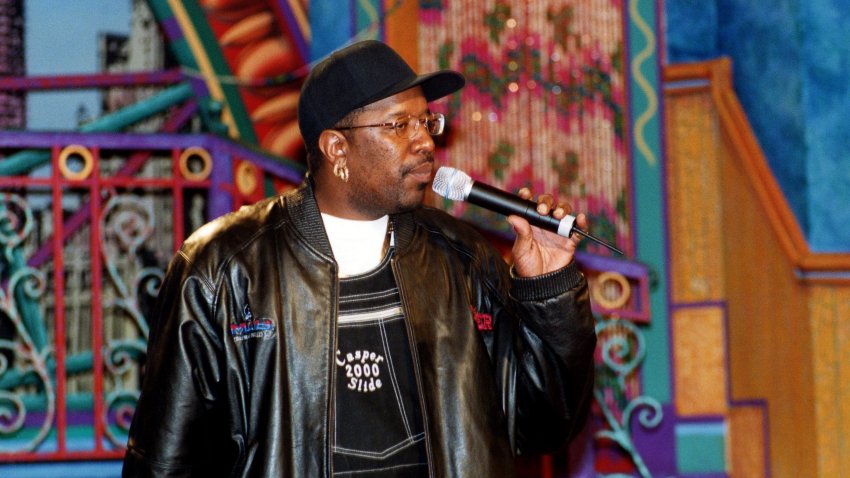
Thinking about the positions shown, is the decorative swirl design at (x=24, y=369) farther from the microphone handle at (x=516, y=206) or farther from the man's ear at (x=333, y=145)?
the microphone handle at (x=516, y=206)

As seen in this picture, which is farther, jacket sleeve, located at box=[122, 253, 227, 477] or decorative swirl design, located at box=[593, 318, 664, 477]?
decorative swirl design, located at box=[593, 318, 664, 477]

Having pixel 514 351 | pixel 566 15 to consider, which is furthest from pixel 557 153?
pixel 514 351

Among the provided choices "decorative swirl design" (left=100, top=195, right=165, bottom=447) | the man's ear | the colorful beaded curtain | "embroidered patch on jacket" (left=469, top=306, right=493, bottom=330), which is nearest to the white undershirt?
the man's ear

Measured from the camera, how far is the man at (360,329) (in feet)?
7.12

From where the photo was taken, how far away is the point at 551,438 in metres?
2.40

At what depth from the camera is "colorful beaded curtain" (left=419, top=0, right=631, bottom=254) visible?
4.94 metres

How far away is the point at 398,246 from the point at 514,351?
34 centimetres

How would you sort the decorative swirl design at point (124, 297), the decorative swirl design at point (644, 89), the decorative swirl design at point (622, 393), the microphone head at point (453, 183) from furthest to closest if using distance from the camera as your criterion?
A: 1. the decorative swirl design at point (644, 89)
2. the decorative swirl design at point (622, 393)
3. the decorative swirl design at point (124, 297)
4. the microphone head at point (453, 183)

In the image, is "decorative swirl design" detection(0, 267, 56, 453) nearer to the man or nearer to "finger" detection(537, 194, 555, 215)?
the man

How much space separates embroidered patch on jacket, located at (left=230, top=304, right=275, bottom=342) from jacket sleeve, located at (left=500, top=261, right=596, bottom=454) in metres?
0.51

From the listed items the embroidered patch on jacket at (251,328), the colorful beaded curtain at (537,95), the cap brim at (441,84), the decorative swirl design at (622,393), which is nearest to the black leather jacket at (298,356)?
the embroidered patch on jacket at (251,328)

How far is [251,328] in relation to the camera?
2.19 metres

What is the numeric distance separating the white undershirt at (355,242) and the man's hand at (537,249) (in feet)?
0.94

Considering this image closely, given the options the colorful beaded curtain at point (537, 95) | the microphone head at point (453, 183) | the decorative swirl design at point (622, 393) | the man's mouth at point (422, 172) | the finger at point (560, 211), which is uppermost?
the colorful beaded curtain at point (537, 95)
